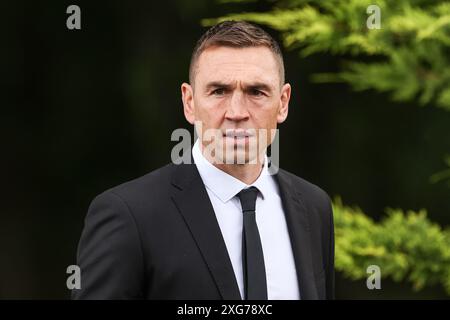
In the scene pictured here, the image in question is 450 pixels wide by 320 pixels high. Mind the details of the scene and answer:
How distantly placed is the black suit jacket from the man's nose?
0.71 feet

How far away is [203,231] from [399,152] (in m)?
5.39

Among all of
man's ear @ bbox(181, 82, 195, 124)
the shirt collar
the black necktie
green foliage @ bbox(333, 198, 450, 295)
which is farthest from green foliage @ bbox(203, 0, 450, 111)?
the black necktie

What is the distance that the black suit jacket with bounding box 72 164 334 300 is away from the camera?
2.02 meters

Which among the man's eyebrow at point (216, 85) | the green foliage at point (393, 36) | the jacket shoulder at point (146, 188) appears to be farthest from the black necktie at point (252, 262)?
the green foliage at point (393, 36)

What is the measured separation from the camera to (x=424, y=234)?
4102 mm

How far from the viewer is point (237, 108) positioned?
2.08m

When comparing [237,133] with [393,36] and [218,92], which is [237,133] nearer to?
[218,92]

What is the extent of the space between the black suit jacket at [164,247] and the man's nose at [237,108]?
0.22 metres

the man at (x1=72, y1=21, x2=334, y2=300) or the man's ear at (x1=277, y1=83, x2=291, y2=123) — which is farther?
the man's ear at (x1=277, y1=83, x2=291, y2=123)

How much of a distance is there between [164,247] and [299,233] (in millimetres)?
371

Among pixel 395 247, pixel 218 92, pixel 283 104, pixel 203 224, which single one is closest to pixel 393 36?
pixel 395 247

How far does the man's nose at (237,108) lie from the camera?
208 cm

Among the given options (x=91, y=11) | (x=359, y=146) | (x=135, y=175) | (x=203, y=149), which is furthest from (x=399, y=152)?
(x=203, y=149)

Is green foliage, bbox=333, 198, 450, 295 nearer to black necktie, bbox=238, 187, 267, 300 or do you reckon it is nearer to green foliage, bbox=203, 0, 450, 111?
green foliage, bbox=203, 0, 450, 111
